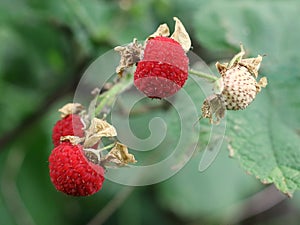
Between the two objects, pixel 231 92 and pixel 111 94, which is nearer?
pixel 231 92

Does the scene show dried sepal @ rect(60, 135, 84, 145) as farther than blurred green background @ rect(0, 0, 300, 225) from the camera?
No

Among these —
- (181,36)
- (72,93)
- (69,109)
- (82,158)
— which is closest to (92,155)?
(82,158)

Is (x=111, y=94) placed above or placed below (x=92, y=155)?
above

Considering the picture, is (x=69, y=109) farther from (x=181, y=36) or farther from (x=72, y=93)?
(x=72, y=93)

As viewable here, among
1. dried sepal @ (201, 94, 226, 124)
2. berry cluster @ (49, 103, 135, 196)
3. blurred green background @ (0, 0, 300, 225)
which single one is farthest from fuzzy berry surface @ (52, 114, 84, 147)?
blurred green background @ (0, 0, 300, 225)

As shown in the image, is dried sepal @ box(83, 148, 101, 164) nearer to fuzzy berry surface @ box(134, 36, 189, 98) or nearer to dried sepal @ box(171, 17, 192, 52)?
fuzzy berry surface @ box(134, 36, 189, 98)

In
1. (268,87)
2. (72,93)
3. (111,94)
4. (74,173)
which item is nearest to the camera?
(74,173)

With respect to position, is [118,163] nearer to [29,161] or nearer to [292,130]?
[292,130]
